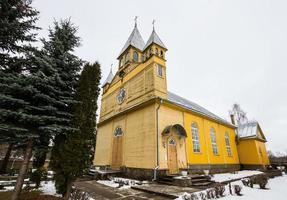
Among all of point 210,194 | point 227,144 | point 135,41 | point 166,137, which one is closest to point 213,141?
point 227,144

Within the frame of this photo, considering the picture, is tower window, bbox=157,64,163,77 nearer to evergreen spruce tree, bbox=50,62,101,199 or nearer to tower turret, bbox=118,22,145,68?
tower turret, bbox=118,22,145,68

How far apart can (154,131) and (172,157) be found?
2.65 metres

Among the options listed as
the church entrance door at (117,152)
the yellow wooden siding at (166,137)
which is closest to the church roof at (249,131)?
the yellow wooden siding at (166,137)

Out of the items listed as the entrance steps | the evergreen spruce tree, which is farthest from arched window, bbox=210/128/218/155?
the evergreen spruce tree

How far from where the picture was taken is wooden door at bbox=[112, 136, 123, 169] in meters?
15.7

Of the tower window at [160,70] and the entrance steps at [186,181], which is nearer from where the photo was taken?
the entrance steps at [186,181]

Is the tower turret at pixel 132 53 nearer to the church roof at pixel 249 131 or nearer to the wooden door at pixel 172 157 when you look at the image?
the wooden door at pixel 172 157

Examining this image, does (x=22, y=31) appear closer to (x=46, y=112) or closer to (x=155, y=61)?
(x=46, y=112)

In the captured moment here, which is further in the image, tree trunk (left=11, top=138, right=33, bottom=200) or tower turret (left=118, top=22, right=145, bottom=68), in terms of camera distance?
tower turret (left=118, top=22, right=145, bottom=68)

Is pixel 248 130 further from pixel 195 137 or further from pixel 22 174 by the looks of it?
pixel 22 174

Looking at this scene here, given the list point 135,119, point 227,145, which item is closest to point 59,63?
point 135,119

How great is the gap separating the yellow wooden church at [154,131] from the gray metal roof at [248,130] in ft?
1.79

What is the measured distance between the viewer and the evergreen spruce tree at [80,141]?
6625 millimetres

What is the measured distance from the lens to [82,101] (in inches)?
289
